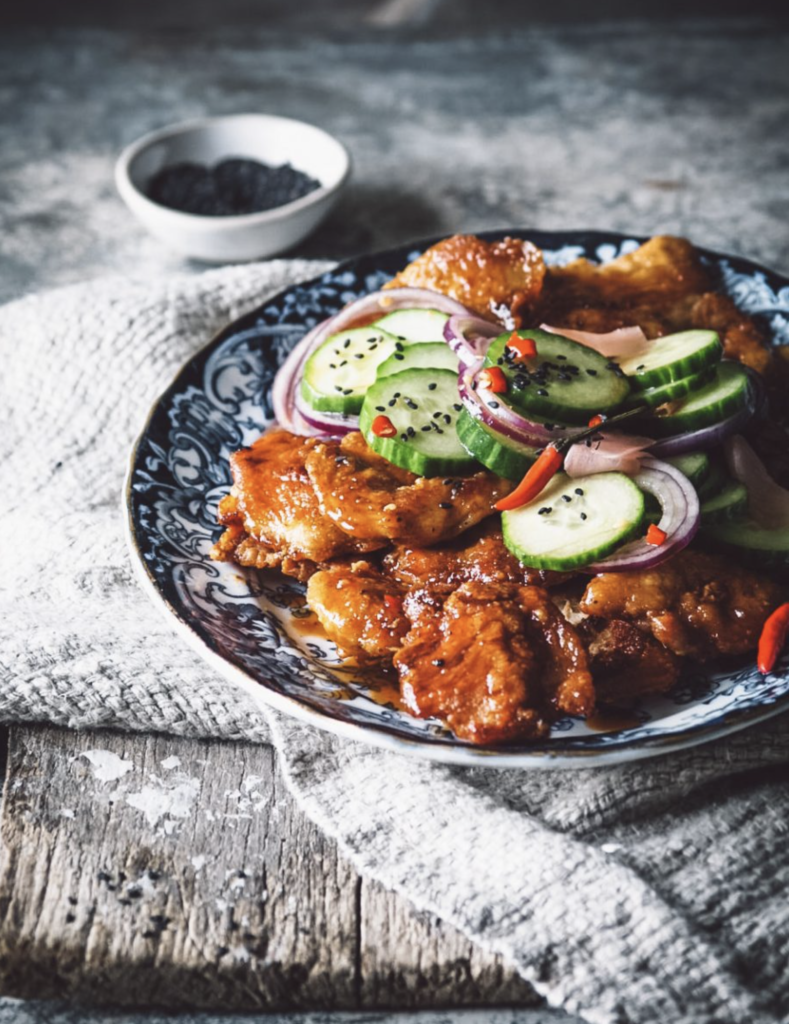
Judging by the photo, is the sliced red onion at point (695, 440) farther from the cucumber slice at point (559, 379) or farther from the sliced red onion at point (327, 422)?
the sliced red onion at point (327, 422)

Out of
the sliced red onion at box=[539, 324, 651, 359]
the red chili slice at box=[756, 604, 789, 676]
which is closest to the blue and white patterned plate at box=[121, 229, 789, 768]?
the red chili slice at box=[756, 604, 789, 676]

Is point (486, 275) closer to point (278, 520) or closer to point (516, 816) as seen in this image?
point (278, 520)

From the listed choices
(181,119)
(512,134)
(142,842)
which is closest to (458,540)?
(142,842)

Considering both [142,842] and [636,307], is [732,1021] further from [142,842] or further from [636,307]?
[636,307]

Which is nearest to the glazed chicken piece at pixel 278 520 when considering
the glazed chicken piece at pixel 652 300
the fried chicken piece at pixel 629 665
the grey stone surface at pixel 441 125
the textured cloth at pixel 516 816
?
the textured cloth at pixel 516 816

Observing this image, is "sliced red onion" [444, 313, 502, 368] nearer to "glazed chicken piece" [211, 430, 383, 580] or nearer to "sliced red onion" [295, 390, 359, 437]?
"sliced red onion" [295, 390, 359, 437]
